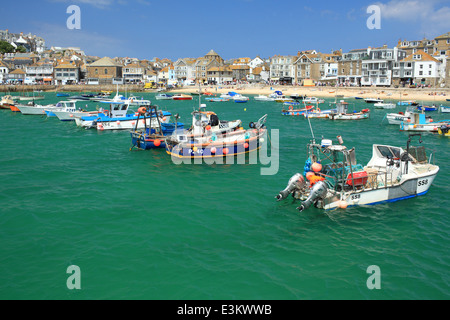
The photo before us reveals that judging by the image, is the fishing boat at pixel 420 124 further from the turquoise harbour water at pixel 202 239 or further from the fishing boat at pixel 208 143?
the fishing boat at pixel 208 143

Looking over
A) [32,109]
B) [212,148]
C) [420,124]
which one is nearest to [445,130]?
[420,124]

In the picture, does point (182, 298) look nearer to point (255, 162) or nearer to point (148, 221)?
point (148, 221)

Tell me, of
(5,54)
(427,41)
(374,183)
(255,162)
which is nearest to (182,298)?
(374,183)

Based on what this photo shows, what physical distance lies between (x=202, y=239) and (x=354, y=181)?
26.8 feet

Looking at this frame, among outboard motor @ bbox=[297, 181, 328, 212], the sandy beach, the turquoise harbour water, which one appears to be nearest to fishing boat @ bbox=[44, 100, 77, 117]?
the turquoise harbour water

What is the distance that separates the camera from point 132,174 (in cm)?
2547

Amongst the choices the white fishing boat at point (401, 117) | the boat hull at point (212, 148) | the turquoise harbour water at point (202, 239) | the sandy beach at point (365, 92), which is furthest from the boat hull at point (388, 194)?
the sandy beach at point (365, 92)

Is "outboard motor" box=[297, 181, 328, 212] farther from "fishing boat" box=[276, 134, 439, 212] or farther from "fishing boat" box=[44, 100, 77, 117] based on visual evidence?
"fishing boat" box=[44, 100, 77, 117]

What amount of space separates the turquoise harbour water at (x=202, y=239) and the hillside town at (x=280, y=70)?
92002 mm

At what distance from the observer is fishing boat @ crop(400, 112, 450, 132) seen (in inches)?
1674

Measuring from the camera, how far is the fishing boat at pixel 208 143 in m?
27.7

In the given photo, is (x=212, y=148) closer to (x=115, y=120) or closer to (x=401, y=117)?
(x=115, y=120)

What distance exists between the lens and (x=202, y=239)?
15516mm

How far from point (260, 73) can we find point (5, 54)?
12146cm
